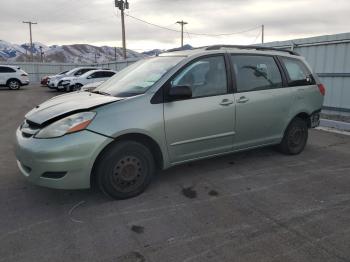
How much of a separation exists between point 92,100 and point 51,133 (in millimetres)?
663

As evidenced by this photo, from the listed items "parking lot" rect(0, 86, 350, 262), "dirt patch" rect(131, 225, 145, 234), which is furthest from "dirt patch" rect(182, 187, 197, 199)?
"dirt patch" rect(131, 225, 145, 234)

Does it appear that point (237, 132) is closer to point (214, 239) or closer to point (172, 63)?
point (172, 63)

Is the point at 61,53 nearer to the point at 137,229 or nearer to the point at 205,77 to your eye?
the point at 205,77

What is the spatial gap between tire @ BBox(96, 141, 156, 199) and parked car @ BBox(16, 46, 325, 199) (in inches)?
0.4

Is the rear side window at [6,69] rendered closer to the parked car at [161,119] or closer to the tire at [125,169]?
the parked car at [161,119]

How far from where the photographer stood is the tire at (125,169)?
351 cm

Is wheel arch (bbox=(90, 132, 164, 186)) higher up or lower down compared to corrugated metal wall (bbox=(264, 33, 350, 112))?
lower down

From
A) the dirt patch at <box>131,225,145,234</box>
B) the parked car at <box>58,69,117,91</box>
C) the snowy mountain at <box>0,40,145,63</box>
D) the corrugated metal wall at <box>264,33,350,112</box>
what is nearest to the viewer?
the dirt patch at <box>131,225,145,234</box>

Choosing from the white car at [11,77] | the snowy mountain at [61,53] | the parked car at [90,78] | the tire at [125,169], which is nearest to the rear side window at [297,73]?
the tire at [125,169]

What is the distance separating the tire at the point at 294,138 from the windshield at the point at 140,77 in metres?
2.27

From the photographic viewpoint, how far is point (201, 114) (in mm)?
4039

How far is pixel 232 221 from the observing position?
3234 mm

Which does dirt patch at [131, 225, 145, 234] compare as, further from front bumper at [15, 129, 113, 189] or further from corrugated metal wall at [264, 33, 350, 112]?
corrugated metal wall at [264, 33, 350, 112]

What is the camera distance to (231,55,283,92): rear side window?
14.6ft
